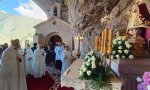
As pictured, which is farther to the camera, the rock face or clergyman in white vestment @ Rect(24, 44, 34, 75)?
the rock face

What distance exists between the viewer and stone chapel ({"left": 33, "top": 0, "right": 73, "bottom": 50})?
28259 millimetres

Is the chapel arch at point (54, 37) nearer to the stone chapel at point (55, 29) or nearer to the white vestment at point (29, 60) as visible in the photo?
the stone chapel at point (55, 29)

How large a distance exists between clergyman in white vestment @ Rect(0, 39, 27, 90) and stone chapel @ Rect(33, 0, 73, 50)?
1957cm

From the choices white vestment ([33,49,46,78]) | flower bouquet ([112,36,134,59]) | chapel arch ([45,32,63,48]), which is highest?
chapel arch ([45,32,63,48])

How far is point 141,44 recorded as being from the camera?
546cm

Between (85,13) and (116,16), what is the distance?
3.75m

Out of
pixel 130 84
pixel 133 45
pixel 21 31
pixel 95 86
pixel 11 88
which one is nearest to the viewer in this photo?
pixel 95 86

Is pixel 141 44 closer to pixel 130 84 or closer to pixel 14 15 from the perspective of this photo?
pixel 130 84

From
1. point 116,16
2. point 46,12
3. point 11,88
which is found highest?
point 46,12

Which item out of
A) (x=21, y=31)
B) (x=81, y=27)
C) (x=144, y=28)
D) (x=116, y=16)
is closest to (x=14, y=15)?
(x=21, y=31)

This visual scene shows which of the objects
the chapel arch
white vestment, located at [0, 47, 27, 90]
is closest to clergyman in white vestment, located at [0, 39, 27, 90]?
white vestment, located at [0, 47, 27, 90]

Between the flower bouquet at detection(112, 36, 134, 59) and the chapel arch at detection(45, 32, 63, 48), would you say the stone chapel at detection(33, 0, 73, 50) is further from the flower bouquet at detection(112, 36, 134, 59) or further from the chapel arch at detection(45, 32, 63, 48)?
the flower bouquet at detection(112, 36, 134, 59)

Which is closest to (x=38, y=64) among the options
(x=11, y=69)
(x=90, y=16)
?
(x=11, y=69)

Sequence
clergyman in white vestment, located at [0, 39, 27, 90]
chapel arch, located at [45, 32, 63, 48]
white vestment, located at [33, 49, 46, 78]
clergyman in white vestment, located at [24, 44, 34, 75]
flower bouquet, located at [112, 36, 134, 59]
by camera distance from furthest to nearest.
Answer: chapel arch, located at [45, 32, 63, 48] < clergyman in white vestment, located at [24, 44, 34, 75] < white vestment, located at [33, 49, 46, 78] < clergyman in white vestment, located at [0, 39, 27, 90] < flower bouquet, located at [112, 36, 134, 59]
